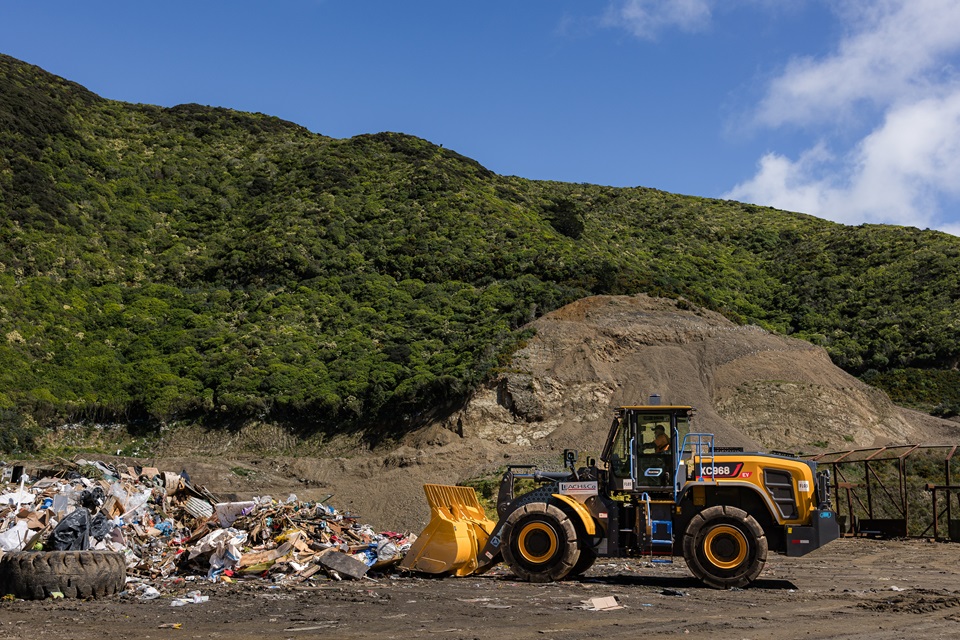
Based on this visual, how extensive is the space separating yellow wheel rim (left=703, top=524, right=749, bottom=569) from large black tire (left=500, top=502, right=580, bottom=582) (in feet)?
6.65

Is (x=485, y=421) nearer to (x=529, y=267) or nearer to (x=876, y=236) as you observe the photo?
(x=529, y=267)

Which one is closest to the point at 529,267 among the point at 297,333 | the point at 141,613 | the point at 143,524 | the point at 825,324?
the point at 297,333

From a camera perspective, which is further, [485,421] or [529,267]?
[529,267]

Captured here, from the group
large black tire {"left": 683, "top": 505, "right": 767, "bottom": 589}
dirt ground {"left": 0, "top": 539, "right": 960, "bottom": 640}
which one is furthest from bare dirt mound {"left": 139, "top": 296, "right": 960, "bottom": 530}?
large black tire {"left": 683, "top": 505, "right": 767, "bottom": 589}

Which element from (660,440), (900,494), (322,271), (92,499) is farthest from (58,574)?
(322,271)

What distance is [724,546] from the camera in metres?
13.7

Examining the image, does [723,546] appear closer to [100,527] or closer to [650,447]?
[650,447]

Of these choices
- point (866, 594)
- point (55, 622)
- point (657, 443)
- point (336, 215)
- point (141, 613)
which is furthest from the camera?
point (336, 215)

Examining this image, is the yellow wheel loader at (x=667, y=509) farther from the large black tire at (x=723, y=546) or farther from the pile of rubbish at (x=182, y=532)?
the pile of rubbish at (x=182, y=532)

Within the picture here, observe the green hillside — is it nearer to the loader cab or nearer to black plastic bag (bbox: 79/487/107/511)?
black plastic bag (bbox: 79/487/107/511)

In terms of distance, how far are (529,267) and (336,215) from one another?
1501 cm

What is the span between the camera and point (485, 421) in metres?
37.8

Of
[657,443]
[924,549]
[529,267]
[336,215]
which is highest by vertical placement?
[336,215]

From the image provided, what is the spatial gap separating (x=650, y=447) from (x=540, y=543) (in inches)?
91.5
